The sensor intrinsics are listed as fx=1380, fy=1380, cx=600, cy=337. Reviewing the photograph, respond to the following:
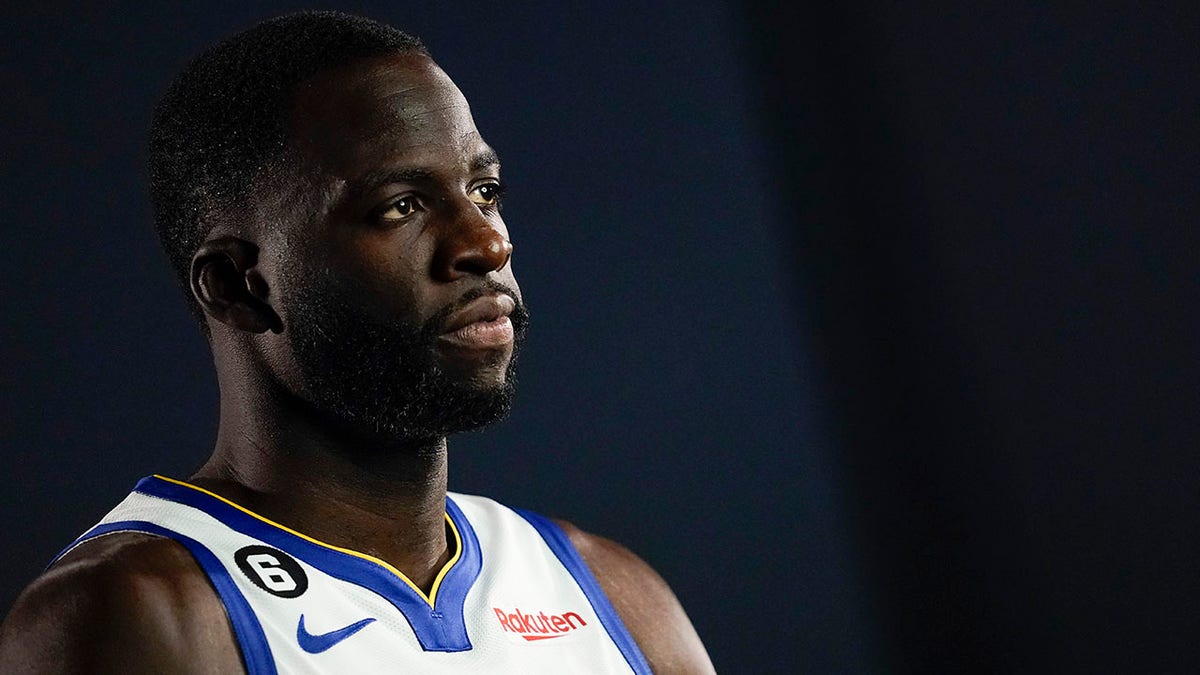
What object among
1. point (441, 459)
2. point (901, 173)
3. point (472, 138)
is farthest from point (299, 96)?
point (901, 173)

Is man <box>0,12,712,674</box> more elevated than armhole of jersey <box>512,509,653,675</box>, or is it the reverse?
man <box>0,12,712,674</box>

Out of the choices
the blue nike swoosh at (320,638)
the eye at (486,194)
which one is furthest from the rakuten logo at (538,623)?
the eye at (486,194)

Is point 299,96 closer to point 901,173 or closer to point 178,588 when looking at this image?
point 178,588

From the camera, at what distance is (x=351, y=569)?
1.23 m

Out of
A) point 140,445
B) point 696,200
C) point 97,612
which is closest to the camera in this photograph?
point 97,612

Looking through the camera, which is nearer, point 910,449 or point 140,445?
point 140,445

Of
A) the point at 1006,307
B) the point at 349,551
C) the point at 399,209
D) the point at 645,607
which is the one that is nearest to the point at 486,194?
the point at 399,209

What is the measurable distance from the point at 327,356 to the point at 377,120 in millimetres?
210

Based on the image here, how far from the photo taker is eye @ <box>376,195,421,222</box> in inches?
46.7

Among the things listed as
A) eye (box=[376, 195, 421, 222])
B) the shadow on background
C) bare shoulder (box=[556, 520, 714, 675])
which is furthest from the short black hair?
the shadow on background

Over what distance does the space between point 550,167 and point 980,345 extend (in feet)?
2.43

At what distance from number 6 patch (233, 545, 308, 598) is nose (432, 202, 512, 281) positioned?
0.28 metres

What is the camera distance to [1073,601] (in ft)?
6.86

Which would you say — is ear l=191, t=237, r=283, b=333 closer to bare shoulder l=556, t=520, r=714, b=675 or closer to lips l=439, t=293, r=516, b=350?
lips l=439, t=293, r=516, b=350
